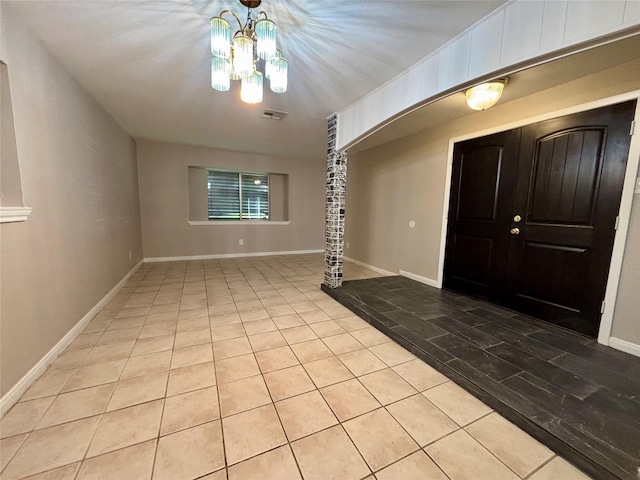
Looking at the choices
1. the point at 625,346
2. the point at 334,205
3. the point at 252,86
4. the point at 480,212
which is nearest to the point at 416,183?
the point at 480,212

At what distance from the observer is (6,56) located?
1594 millimetres

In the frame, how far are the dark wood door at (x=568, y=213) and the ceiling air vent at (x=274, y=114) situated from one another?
110 inches

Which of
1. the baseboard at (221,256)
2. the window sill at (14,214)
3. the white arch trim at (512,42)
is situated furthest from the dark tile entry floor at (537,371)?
the baseboard at (221,256)

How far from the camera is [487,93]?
2150 millimetres

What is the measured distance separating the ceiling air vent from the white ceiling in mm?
109

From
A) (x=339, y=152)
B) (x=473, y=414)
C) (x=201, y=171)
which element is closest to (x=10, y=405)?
(x=473, y=414)

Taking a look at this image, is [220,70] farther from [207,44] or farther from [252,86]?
[207,44]

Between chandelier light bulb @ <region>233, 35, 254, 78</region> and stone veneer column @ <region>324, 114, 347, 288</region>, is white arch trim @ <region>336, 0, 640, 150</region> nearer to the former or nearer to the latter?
stone veneer column @ <region>324, 114, 347, 288</region>

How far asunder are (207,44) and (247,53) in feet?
2.21

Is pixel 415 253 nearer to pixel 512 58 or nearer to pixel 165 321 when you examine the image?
pixel 512 58

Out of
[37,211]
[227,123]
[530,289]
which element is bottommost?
[530,289]

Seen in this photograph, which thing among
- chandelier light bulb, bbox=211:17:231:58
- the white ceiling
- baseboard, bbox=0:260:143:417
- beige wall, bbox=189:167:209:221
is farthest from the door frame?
beige wall, bbox=189:167:209:221

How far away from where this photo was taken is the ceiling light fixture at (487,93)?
2.11m

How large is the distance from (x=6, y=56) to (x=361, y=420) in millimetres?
3157
